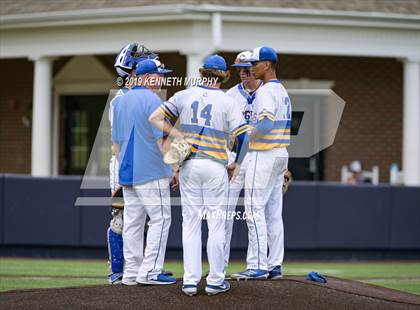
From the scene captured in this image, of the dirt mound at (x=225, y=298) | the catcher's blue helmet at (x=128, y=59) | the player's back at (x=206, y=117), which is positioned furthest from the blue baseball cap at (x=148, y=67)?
the dirt mound at (x=225, y=298)

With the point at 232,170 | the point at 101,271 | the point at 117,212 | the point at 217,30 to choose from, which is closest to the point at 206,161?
the point at 232,170

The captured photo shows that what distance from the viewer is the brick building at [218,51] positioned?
1466 cm

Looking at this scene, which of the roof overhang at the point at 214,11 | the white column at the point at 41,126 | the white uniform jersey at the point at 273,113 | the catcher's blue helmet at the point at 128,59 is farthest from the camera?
the white column at the point at 41,126

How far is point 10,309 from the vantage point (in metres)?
6.66

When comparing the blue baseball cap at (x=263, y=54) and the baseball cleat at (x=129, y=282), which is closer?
the baseball cleat at (x=129, y=282)

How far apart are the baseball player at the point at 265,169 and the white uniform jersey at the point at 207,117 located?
0.39 meters

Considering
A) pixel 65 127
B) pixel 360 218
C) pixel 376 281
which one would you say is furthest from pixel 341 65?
pixel 376 281

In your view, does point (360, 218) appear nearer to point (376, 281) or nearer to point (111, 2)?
point (376, 281)

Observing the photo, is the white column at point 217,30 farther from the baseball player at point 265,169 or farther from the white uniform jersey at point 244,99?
the baseball player at point 265,169

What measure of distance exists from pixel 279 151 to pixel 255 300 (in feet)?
5.12

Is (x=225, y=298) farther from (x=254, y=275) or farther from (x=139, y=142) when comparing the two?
(x=139, y=142)

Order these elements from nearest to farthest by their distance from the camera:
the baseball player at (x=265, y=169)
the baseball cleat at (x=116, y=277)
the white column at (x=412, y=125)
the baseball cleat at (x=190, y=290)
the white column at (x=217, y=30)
A: the baseball cleat at (x=190, y=290) → the baseball player at (x=265, y=169) → the baseball cleat at (x=116, y=277) → the white column at (x=217, y=30) → the white column at (x=412, y=125)

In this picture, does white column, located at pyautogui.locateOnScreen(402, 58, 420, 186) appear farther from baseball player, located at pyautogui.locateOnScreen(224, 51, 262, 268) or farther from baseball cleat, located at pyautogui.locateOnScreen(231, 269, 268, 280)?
baseball cleat, located at pyautogui.locateOnScreen(231, 269, 268, 280)

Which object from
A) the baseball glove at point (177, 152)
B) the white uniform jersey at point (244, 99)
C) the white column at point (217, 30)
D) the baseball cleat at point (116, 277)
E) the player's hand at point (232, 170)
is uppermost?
the white column at point (217, 30)
